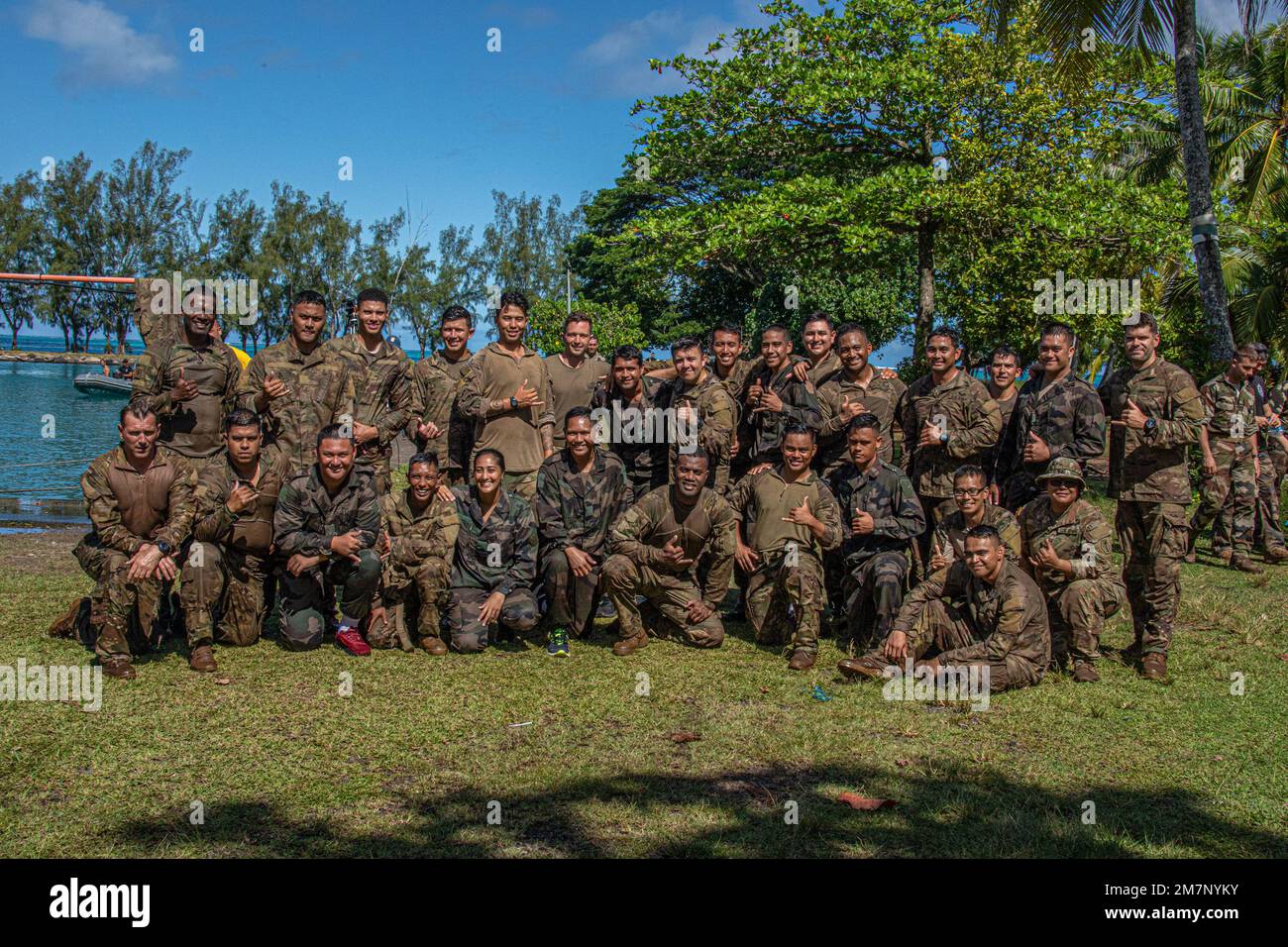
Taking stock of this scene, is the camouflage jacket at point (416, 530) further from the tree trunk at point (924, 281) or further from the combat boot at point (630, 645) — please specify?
the tree trunk at point (924, 281)

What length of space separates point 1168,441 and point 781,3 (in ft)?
40.9

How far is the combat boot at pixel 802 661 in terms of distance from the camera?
22.2 ft

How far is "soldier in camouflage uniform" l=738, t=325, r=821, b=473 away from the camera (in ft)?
27.0

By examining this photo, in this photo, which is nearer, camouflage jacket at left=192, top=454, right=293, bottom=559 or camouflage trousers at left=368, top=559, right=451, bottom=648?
camouflage jacket at left=192, top=454, right=293, bottom=559

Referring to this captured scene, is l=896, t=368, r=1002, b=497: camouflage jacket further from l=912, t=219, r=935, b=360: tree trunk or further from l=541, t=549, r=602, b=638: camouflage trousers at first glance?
l=912, t=219, r=935, b=360: tree trunk

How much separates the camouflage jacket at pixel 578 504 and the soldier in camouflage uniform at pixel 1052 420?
3162mm

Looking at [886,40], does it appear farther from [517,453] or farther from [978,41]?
[517,453]

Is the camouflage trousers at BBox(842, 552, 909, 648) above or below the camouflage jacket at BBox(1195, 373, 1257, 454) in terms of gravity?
below

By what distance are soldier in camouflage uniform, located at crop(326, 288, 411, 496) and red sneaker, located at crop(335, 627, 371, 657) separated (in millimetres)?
1429

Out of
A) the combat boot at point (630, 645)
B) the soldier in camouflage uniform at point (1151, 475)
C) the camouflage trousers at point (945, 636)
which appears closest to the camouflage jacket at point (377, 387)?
the combat boot at point (630, 645)

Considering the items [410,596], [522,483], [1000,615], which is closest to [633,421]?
[522,483]

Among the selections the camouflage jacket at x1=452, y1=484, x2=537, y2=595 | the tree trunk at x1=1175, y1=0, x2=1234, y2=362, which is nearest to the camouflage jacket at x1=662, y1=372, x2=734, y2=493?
the camouflage jacket at x1=452, y1=484, x2=537, y2=595

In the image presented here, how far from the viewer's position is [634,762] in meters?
5.08
